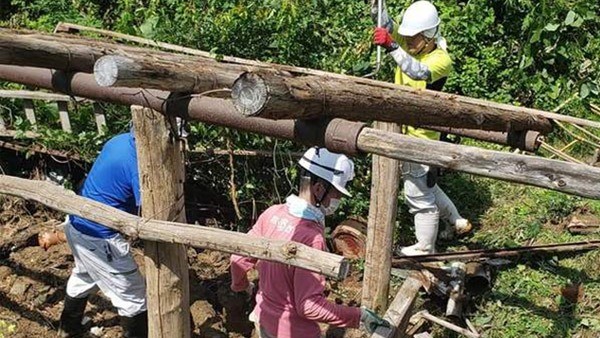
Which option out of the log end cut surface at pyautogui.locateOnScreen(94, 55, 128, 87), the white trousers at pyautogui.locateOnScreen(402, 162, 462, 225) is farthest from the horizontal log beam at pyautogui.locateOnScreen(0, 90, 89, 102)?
the log end cut surface at pyautogui.locateOnScreen(94, 55, 128, 87)

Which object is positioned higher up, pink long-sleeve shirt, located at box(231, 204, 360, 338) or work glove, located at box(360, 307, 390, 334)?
pink long-sleeve shirt, located at box(231, 204, 360, 338)

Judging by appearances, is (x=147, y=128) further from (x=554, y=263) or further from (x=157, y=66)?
(x=554, y=263)

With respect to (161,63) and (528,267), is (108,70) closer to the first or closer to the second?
(161,63)

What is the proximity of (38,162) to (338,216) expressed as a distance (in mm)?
2753

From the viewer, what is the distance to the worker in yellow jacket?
5617 mm

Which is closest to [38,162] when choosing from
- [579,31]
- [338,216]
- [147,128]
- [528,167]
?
[338,216]

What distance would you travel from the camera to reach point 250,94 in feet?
8.27

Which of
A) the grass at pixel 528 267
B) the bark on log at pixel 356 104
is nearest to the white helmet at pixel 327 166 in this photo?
the bark on log at pixel 356 104

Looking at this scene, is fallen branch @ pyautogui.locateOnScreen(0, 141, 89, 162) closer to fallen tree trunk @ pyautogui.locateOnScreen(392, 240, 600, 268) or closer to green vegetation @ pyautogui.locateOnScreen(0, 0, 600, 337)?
green vegetation @ pyautogui.locateOnScreen(0, 0, 600, 337)

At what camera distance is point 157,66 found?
2.82 meters

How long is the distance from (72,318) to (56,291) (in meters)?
0.70

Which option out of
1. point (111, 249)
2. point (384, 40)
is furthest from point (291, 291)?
point (384, 40)

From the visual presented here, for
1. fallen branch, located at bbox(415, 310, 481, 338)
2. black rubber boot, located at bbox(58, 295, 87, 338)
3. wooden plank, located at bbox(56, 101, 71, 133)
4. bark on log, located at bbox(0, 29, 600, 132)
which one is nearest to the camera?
bark on log, located at bbox(0, 29, 600, 132)

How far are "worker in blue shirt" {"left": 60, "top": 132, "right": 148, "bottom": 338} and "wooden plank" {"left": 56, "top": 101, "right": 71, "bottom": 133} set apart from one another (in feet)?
6.68
